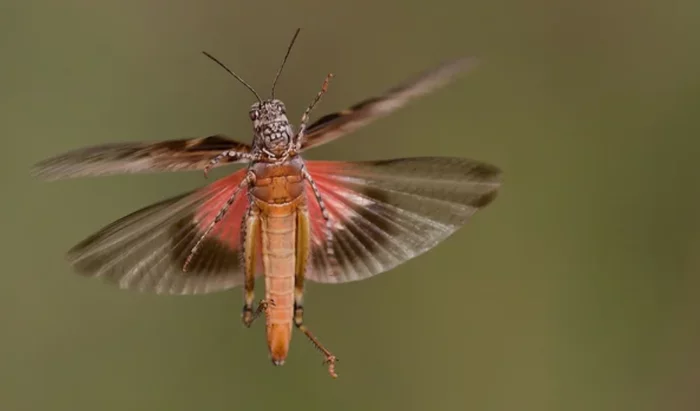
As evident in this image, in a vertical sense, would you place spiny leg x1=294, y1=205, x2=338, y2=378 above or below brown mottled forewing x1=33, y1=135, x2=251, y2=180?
below

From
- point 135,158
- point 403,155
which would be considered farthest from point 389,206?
point 403,155

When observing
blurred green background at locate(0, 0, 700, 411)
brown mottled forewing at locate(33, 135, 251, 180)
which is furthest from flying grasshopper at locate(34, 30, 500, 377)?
blurred green background at locate(0, 0, 700, 411)

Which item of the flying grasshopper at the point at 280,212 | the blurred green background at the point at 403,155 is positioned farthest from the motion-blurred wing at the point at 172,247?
the blurred green background at the point at 403,155

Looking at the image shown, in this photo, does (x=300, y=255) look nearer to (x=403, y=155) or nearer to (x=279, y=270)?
(x=279, y=270)

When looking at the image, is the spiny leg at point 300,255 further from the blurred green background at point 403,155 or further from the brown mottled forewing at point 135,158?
the blurred green background at point 403,155

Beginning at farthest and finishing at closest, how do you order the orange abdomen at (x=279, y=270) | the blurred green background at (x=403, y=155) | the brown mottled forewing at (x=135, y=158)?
the blurred green background at (x=403, y=155) → the orange abdomen at (x=279, y=270) → the brown mottled forewing at (x=135, y=158)

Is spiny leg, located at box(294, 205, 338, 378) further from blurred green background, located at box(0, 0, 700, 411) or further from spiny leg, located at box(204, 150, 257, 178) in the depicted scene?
blurred green background, located at box(0, 0, 700, 411)

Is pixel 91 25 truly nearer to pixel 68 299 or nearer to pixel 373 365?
pixel 68 299

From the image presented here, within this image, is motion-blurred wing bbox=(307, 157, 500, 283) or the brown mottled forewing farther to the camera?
motion-blurred wing bbox=(307, 157, 500, 283)
